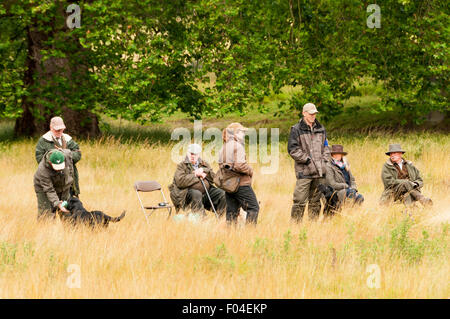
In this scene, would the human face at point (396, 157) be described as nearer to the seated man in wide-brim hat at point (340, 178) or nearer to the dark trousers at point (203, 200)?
the seated man in wide-brim hat at point (340, 178)

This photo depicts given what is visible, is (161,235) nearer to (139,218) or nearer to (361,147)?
(139,218)

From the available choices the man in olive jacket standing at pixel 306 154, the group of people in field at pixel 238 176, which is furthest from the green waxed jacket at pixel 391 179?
the man in olive jacket standing at pixel 306 154

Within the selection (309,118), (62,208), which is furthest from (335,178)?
(62,208)

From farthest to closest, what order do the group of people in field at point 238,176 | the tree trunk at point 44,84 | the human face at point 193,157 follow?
the tree trunk at point 44,84, the human face at point 193,157, the group of people in field at point 238,176

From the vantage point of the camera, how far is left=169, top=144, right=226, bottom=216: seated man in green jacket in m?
9.88

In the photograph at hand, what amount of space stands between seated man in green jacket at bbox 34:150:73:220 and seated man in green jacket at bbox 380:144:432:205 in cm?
464

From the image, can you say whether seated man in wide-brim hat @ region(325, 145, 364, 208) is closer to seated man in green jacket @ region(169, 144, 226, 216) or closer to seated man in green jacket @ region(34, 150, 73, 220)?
seated man in green jacket @ region(169, 144, 226, 216)

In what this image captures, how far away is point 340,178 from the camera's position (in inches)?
393

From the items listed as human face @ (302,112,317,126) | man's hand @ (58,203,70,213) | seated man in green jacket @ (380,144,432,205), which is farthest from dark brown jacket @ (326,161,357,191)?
man's hand @ (58,203,70,213)

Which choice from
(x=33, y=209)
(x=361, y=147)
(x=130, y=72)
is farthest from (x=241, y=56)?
(x=33, y=209)

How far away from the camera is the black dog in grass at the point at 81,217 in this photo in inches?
332

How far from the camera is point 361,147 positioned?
17.0 m

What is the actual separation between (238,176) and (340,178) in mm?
1892

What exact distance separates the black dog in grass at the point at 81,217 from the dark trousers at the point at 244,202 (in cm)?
149
